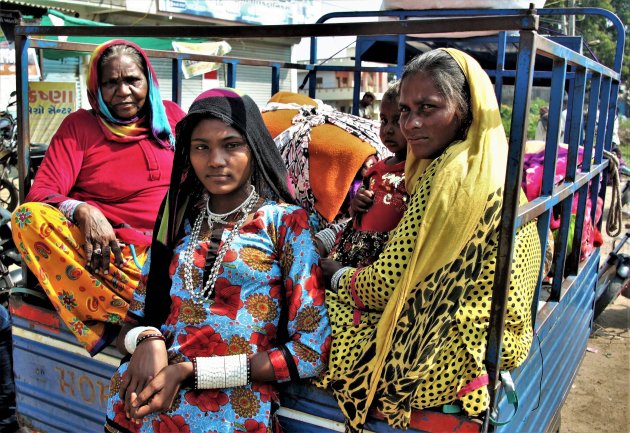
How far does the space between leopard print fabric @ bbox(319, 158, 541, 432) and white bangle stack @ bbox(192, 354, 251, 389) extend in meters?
0.24

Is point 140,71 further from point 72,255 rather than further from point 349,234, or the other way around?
point 349,234

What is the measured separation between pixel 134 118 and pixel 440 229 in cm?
177

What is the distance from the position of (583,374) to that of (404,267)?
323cm

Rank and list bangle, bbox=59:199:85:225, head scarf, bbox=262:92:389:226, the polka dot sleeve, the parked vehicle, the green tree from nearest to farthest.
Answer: the parked vehicle < the polka dot sleeve < bangle, bbox=59:199:85:225 < head scarf, bbox=262:92:389:226 < the green tree

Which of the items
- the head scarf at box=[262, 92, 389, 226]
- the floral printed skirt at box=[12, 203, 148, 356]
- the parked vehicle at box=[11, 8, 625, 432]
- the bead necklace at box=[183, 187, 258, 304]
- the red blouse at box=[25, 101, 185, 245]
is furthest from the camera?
the head scarf at box=[262, 92, 389, 226]

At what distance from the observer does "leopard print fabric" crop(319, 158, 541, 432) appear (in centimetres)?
151

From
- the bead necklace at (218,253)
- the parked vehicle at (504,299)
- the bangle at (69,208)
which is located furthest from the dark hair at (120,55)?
the bead necklace at (218,253)

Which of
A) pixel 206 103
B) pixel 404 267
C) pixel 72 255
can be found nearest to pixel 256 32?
pixel 206 103

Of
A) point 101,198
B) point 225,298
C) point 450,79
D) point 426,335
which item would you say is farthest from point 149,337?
point 450,79

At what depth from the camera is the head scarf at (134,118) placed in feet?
8.72

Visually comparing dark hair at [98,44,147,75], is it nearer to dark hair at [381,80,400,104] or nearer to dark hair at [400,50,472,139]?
dark hair at [381,80,400,104]

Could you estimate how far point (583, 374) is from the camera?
418cm

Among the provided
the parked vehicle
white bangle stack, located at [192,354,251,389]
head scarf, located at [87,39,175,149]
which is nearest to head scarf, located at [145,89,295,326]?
the parked vehicle

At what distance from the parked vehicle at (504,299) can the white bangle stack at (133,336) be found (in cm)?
40
